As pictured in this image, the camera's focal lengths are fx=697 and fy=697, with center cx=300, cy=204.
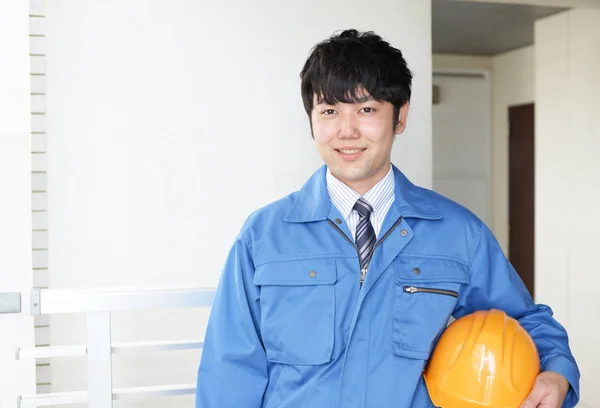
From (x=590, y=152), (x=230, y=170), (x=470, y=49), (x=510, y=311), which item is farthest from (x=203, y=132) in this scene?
(x=470, y=49)

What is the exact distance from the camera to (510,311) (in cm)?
165

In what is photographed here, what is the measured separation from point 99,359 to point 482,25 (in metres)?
4.34

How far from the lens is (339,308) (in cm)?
154

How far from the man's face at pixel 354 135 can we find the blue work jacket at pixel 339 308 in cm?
9

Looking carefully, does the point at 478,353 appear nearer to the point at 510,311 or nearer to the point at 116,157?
the point at 510,311

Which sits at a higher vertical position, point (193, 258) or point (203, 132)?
point (203, 132)

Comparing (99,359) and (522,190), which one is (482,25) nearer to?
(522,190)

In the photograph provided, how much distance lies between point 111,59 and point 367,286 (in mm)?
1960

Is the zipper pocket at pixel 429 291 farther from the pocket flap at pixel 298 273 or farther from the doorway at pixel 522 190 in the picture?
the doorway at pixel 522 190

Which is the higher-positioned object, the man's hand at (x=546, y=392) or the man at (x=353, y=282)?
the man at (x=353, y=282)

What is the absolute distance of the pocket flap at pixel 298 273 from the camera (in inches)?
61.0

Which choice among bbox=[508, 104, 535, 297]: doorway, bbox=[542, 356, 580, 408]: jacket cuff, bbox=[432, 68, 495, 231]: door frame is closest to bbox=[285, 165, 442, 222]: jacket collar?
bbox=[542, 356, 580, 408]: jacket cuff

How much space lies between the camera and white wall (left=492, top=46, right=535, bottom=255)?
6.79 meters

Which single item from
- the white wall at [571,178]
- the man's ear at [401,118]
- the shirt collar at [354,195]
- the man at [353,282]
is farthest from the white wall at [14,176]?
the white wall at [571,178]
